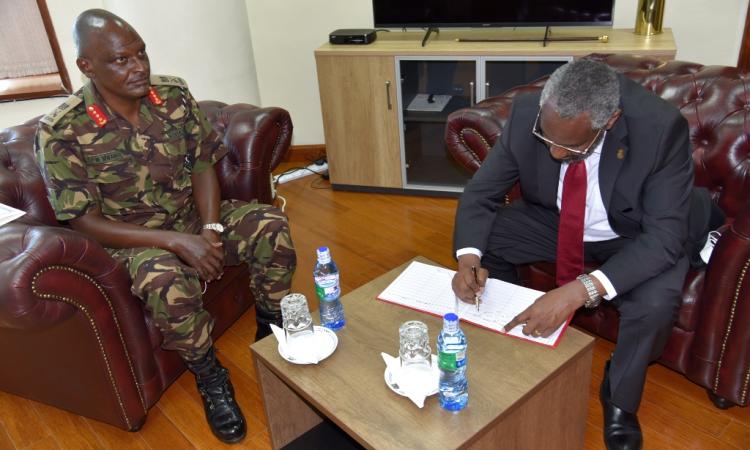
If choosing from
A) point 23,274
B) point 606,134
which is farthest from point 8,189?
point 606,134

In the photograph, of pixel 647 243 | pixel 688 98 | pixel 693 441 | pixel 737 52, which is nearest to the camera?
pixel 647 243

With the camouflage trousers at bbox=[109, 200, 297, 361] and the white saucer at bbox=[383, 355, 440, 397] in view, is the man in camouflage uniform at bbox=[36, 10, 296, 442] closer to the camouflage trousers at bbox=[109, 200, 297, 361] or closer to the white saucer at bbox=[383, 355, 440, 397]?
the camouflage trousers at bbox=[109, 200, 297, 361]

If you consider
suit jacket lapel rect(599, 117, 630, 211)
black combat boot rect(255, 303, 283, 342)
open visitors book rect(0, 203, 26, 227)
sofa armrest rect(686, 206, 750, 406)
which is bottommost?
black combat boot rect(255, 303, 283, 342)

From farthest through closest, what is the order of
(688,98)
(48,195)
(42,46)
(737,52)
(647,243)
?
(42,46)
(737,52)
(688,98)
(48,195)
(647,243)

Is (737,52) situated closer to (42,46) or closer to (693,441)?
(693,441)

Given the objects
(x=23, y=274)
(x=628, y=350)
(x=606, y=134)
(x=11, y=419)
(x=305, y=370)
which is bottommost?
(x=11, y=419)

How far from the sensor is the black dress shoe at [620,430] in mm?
1732

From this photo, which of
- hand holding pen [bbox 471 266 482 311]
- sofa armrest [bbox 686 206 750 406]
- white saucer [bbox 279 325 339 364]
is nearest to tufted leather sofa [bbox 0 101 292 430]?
white saucer [bbox 279 325 339 364]

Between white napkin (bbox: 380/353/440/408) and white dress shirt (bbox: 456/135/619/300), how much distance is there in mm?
509

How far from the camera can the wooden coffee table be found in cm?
129

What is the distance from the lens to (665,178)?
1653 mm

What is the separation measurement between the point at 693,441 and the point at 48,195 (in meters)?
2.00

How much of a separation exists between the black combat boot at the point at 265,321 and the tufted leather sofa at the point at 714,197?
32.9 inches

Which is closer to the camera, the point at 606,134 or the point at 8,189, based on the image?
the point at 606,134
